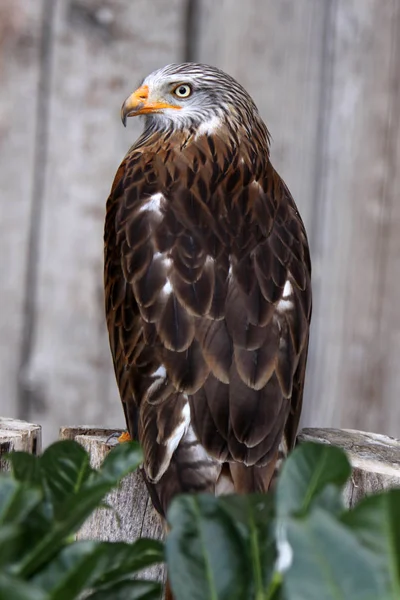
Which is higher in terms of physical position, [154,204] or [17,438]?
[154,204]

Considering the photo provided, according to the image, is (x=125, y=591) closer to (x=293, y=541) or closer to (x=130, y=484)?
(x=293, y=541)

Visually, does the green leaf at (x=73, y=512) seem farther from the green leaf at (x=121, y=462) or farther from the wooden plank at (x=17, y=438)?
the wooden plank at (x=17, y=438)

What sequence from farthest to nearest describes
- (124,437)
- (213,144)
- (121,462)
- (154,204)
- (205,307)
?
(213,144), (154,204), (124,437), (205,307), (121,462)

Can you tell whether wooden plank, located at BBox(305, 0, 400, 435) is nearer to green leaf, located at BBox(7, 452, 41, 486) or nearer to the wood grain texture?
the wood grain texture

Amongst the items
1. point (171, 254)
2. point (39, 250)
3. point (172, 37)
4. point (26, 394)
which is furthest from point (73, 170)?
point (171, 254)

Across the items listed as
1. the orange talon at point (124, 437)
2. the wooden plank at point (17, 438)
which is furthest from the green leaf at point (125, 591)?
the orange talon at point (124, 437)

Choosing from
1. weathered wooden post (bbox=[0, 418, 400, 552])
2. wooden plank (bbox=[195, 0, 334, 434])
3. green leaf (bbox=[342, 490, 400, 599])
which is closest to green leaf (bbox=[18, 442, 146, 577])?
green leaf (bbox=[342, 490, 400, 599])

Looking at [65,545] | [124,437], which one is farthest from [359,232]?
[65,545]

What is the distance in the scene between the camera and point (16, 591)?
2.05ft

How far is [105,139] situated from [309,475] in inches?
101

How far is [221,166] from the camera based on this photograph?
271cm

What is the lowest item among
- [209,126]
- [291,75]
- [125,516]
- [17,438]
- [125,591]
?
[125,516]

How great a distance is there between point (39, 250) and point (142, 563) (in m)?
2.44

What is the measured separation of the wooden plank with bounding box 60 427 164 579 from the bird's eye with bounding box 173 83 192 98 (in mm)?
1229
